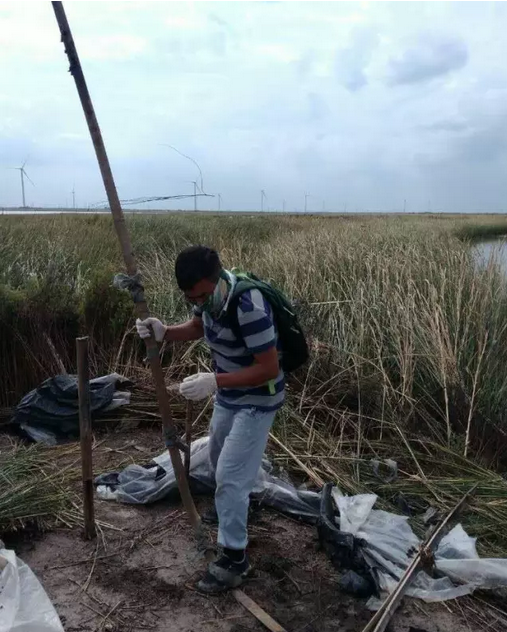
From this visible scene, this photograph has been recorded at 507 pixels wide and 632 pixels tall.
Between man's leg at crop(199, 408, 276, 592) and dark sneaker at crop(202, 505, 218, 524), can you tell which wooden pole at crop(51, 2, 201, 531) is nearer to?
man's leg at crop(199, 408, 276, 592)

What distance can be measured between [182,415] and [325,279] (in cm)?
276

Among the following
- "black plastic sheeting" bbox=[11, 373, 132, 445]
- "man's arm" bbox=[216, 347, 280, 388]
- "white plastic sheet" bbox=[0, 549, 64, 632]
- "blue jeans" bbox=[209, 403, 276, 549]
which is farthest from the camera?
"black plastic sheeting" bbox=[11, 373, 132, 445]

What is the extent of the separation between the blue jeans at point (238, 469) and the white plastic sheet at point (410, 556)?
2.06 feet

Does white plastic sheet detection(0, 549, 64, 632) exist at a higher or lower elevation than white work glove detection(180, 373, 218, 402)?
lower

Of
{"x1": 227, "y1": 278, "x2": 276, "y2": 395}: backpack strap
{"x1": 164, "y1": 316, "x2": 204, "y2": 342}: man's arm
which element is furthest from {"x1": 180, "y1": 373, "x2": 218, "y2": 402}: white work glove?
{"x1": 227, "y1": 278, "x2": 276, "y2": 395}: backpack strap

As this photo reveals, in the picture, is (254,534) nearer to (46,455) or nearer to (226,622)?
(226,622)

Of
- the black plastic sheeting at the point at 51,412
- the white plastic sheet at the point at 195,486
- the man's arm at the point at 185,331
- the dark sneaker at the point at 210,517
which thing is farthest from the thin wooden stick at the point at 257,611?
the black plastic sheeting at the point at 51,412

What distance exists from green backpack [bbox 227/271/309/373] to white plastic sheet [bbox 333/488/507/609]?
3.03 ft

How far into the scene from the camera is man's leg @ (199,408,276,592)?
2.39m

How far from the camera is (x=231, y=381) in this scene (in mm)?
2289

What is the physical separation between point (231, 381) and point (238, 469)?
0.39 metres

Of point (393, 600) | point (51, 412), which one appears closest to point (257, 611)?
point (393, 600)

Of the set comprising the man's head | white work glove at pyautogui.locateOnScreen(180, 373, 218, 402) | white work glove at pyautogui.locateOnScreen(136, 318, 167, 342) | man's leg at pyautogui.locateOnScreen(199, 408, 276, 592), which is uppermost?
the man's head

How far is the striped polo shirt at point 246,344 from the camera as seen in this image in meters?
2.21
